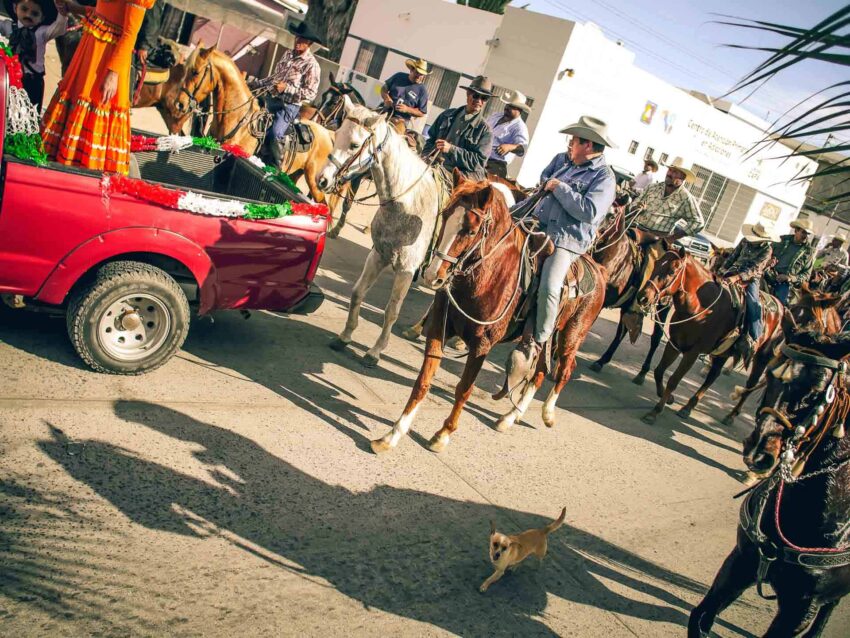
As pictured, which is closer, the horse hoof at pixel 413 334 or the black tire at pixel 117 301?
the black tire at pixel 117 301

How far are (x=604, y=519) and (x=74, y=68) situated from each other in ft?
19.2

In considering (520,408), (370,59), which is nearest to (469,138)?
(520,408)

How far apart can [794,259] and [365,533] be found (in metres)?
11.8

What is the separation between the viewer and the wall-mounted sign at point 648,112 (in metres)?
28.6

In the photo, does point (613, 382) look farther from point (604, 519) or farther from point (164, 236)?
point (164, 236)

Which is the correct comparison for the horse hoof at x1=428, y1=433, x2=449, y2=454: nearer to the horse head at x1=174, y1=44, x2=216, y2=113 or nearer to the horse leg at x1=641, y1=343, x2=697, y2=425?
the horse leg at x1=641, y1=343, x2=697, y2=425

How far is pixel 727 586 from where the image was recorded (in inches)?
148

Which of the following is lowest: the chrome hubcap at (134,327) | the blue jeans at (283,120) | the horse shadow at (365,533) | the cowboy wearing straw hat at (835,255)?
the horse shadow at (365,533)

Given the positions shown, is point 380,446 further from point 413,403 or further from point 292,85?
point 292,85

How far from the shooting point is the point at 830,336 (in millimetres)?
3518

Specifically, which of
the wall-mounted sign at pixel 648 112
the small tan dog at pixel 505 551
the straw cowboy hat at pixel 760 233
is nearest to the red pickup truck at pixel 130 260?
the small tan dog at pixel 505 551

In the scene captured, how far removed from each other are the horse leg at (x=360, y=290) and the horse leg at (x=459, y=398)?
1.83 m

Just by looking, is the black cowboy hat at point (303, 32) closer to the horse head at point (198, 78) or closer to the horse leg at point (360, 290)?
the horse head at point (198, 78)

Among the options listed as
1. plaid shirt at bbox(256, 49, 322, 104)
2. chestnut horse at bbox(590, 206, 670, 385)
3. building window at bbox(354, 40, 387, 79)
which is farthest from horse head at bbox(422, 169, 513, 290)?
building window at bbox(354, 40, 387, 79)
